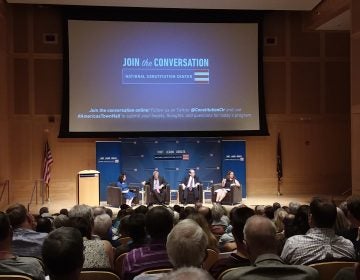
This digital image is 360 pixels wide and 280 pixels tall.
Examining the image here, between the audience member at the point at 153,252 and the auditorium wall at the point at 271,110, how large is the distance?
9.92m

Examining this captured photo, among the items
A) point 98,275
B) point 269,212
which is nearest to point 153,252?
point 98,275

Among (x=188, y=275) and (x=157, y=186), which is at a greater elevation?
(x=188, y=275)

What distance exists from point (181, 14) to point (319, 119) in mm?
4880

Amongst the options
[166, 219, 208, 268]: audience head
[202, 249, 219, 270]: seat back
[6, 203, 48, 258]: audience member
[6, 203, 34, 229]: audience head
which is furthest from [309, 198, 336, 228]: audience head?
[6, 203, 34, 229]: audience head

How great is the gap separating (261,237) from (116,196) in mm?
9353

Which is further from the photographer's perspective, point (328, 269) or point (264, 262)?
point (328, 269)

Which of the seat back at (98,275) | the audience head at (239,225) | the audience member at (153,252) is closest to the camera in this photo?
the seat back at (98,275)

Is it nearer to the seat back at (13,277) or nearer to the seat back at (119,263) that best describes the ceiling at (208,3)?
the seat back at (119,263)

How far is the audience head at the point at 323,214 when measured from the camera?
3229 millimetres

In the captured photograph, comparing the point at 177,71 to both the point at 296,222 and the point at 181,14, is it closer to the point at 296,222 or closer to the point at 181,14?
the point at 181,14

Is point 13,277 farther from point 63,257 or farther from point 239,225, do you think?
point 239,225

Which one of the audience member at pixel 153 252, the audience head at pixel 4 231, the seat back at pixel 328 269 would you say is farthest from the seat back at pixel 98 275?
the seat back at pixel 328 269

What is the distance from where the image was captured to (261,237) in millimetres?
2443

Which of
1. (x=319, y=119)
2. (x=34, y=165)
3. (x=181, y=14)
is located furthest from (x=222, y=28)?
(x=34, y=165)
